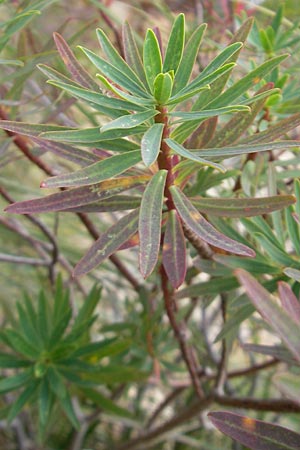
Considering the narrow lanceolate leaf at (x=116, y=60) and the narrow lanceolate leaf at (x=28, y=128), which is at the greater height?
the narrow lanceolate leaf at (x=116, y=60)

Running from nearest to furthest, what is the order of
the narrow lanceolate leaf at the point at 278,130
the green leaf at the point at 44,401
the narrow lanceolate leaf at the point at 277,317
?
1. the narrow lanceolate leaf at the point at 277,317
2. the narrow lanceolate leaf at the point at 278,130
3. the green leaf at the point at 44,401

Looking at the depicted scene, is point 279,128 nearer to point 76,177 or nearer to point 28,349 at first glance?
point 76,177

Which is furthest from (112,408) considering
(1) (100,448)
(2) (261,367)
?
(1) (100,448)

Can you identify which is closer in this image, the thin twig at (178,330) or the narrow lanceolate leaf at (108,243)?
the narrow lanceolate leaf at (108,243)

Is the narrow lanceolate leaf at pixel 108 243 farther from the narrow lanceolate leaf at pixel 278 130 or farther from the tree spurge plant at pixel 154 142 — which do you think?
the narrow lanceolate leaf at pixel 278 130

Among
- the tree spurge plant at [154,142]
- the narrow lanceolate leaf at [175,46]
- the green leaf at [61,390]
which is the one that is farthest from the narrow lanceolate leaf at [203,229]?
the green leaf at [61,390]

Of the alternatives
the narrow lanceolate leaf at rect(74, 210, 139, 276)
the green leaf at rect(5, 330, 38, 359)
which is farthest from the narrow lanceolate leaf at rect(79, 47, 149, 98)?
the green leaf at rect(5, 330, 38, 359)
